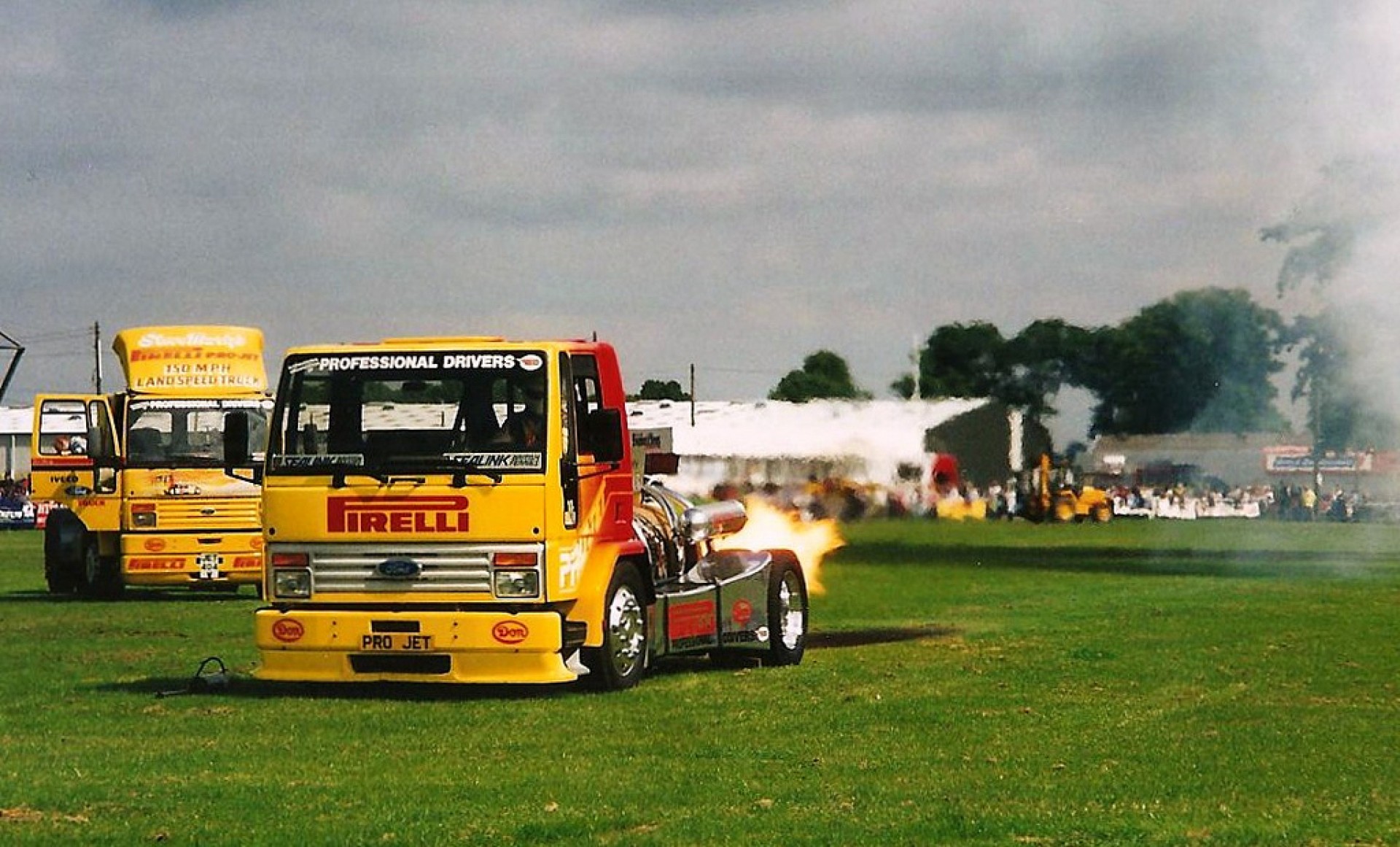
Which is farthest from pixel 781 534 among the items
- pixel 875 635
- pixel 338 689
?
pixel 338 689

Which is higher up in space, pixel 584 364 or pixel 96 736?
pixel 584 364

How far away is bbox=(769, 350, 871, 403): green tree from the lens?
101 metres

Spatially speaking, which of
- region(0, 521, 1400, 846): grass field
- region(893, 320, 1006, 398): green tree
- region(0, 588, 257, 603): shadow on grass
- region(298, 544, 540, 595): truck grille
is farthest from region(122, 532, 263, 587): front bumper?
region(893, 320, 1006, 398): green tree

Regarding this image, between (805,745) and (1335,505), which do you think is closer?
(805,745)

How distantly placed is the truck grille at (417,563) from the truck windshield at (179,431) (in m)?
14.8

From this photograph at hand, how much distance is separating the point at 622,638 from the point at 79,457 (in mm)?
17822

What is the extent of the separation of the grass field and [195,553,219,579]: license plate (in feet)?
17.6

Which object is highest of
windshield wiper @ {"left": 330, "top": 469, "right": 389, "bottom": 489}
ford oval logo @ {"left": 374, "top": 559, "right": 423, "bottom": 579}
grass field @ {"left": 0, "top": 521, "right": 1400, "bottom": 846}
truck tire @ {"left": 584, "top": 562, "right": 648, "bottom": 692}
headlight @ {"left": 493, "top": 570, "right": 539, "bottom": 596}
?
windshield wiper @ {"left": 330, "top": 469, "right": 389, "bottom": 489}

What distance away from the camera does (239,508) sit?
32.2 metres

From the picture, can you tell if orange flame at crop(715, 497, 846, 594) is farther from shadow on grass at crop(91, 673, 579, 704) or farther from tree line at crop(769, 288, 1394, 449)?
tree line at crop(769, 288, 1394, 449)

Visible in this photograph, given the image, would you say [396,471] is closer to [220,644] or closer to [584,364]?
[584,364]

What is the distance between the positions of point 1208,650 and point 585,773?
10.4 meters

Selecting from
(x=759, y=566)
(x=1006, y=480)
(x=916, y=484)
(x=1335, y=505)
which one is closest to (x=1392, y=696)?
(x=759, y=566)

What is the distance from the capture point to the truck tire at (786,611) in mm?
20516
